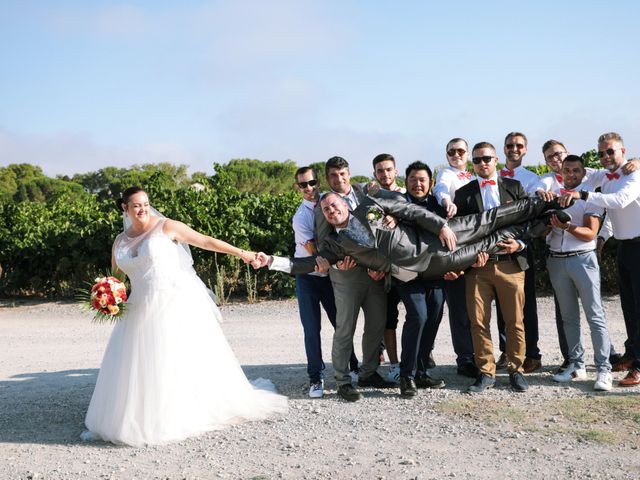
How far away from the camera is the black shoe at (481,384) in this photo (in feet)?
24.1

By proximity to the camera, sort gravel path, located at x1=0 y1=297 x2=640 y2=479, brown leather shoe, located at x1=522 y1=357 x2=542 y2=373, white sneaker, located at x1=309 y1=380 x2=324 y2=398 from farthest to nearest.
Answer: brown leather shoe, located at x1=522 y1=357 x2=542 y2=373 < white sneaker, located at x1=309 y1=380 x2=324 y2=398 < gravel path, located at x1=0 y1=297 x2=640 y2=479

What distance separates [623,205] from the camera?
7.23m

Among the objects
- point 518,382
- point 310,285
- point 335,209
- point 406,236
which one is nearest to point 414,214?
point 406,236

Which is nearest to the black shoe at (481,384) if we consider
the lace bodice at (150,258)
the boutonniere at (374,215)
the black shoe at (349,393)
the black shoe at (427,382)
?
the black shoe at (427,382)

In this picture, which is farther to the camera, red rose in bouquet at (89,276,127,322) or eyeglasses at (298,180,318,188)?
eyeglasses at (298,180,318,188)

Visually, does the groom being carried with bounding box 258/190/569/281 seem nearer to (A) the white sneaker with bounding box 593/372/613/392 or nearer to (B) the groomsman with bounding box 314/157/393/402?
(B) the groomsman with bounding box 314/157/393/402

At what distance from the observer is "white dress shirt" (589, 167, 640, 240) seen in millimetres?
7199

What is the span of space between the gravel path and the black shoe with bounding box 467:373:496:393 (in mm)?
97

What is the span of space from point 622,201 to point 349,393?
3.18 m

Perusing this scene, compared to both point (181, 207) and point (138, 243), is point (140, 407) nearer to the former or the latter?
point (138, 243)

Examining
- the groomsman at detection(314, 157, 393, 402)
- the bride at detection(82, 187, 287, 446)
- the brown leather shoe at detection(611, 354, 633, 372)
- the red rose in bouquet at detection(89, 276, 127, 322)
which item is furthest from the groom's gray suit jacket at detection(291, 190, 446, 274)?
the brown leather shoe at detection(611, 354, 633, 372)

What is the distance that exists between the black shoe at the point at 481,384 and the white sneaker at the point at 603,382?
38.6 inches

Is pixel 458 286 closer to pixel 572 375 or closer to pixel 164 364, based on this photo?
pixel 572 375

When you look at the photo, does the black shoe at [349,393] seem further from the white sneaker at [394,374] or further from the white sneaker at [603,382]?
the white sneaker at [603,382]
